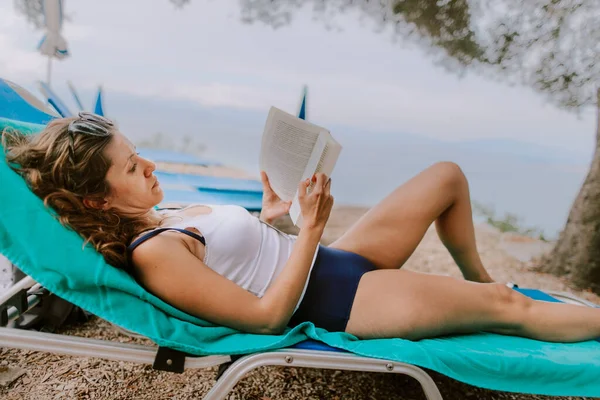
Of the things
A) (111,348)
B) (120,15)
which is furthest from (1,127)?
(120,15)

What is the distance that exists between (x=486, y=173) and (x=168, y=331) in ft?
21.4

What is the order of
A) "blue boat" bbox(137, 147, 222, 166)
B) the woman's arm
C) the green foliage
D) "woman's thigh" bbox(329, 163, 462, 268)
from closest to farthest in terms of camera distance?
the woman's arm → "woman's thigh" bbox(329, 163, 462, 268) → "blue boat" bbox(137, 147, 222, 166) → the green foliage

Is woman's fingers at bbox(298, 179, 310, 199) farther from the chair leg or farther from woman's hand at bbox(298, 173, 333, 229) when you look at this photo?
the chair leg

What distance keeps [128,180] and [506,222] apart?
4.66 m

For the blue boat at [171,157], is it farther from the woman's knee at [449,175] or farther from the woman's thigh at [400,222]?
the woman's knee at [449,175]

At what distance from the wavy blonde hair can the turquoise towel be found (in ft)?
0.09

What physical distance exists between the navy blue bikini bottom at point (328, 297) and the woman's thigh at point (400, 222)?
0.69ft

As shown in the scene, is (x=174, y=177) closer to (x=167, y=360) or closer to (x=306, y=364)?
(x=167, y=360)

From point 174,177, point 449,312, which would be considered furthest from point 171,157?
point 449,312

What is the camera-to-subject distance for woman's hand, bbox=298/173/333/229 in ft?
4.54

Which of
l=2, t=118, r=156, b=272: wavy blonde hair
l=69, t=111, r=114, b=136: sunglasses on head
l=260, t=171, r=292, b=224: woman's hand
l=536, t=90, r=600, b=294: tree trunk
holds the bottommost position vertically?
l=536, t=90, r=600, b=294: tree trunk

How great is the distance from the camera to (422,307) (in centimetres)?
143

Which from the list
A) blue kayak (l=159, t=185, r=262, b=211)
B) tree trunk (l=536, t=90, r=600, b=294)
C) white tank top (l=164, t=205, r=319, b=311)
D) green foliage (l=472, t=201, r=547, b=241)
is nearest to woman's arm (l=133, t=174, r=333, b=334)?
white tank top (l=164, t=205, r=319, b=311)

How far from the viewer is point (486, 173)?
7.05m
